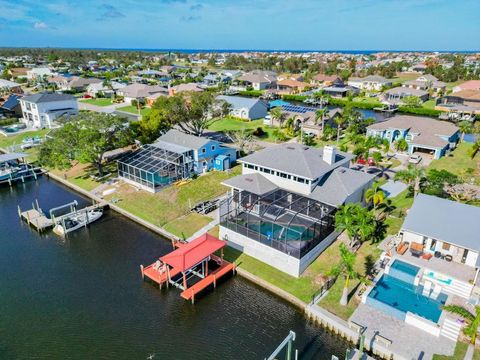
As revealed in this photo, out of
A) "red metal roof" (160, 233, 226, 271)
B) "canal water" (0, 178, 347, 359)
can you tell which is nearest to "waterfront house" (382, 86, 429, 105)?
"red metal roof" (160, 233, 226, 271)

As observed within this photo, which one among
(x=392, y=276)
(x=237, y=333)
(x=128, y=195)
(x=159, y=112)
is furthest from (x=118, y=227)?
(x=392, y=276)

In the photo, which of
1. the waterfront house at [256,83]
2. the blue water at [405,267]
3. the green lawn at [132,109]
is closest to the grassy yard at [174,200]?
the blue water at [405,267]

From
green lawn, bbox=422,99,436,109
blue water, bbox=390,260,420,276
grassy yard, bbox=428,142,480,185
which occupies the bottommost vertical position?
blue water, bbox=390,260,420,276

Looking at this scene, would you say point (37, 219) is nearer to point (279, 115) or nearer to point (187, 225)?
point (187, 225)

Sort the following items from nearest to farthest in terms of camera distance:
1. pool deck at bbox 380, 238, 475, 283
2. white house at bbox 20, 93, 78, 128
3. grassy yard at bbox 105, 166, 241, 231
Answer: pool deck at bbox 380, 238, 475, 283 < grassy yard at bbox 105, 166, 241, 231 < white house at bbox 20, 93, 78, 128

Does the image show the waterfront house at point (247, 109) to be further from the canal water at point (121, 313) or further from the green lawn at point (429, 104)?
the canal water at point (121, 313)

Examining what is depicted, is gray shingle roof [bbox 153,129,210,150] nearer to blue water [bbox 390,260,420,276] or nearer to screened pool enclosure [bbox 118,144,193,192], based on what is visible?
screened pool enclosure [bbox 118,144,193,192]

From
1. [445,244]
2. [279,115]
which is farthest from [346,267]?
[279,115]
